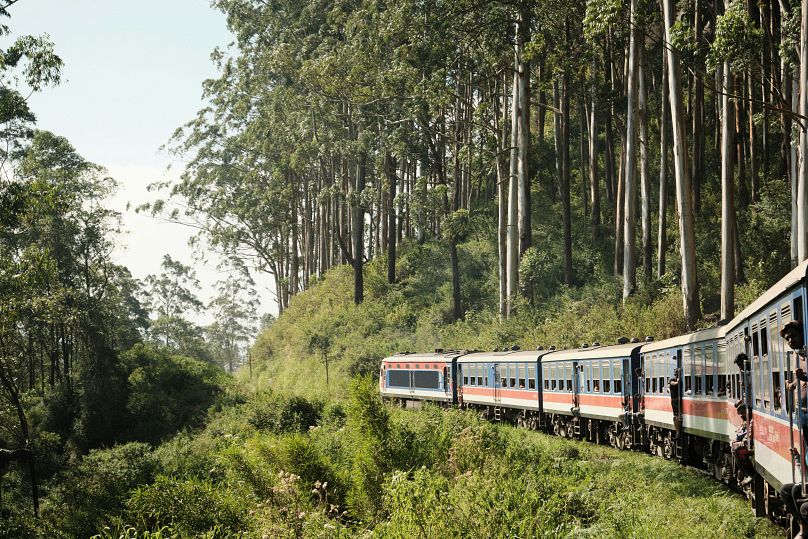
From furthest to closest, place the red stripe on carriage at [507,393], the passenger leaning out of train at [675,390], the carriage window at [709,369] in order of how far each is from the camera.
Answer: the red stripe on carriage at [507,393], the passenger leaning out of train at [675,390], the carriage window at [709,369]

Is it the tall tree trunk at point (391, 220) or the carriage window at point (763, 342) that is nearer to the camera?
the carriage window at point (763, 342)

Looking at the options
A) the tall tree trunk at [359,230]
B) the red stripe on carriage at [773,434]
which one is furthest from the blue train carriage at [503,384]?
the tall tree trunk at [359,230]

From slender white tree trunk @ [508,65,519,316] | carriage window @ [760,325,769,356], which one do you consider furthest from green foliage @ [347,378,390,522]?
slender white tree trunk @ [508,65,519,316]

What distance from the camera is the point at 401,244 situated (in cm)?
6066

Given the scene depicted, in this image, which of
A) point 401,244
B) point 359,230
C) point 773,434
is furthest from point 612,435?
point 401,244

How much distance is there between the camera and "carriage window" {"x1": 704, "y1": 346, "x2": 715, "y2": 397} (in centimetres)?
1522

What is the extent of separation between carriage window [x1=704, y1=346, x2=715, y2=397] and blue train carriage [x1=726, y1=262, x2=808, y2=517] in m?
1.47

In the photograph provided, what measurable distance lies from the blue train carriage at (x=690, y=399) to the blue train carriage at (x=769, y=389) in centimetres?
114

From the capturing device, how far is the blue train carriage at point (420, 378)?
33562 millimetres

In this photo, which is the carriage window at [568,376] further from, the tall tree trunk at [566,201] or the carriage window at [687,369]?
the tall tree trunk at [566,201]

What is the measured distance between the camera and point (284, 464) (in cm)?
1574

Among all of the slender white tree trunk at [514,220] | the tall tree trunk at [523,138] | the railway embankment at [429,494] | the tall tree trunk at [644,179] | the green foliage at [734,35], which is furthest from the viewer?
the slender white tree trunk at [514,220]

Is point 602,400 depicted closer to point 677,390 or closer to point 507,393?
point 677,390

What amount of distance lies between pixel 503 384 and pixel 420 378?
306 inches
